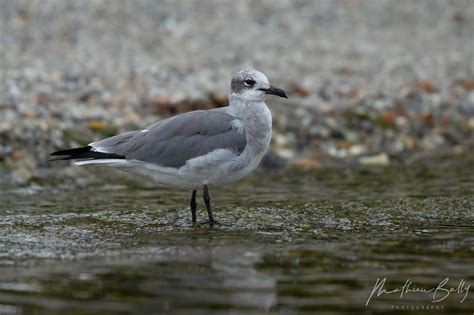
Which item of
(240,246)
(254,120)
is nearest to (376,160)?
(254,120)

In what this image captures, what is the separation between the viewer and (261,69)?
1421 cm

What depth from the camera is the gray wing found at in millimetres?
7785

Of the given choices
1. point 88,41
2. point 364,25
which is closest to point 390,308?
point 88,41

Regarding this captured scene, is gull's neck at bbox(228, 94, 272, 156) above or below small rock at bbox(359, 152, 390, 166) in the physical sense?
above

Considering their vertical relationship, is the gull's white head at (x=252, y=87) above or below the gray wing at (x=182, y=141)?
above

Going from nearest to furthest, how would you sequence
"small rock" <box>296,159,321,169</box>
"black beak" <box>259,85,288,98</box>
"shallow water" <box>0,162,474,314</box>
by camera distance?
1. "shallow water" <box>0,162,474,314</box>
2. "black beak" <box>259,85,288,98</box>
3. "small rock" <box>296,159,321,169</box>

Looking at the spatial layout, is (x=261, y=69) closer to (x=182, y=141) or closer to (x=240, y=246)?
(x=182, y=141)

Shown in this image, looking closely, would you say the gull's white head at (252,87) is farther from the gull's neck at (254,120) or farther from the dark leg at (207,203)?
the dark leg at (207,203)

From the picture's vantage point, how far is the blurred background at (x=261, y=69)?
11.7 m

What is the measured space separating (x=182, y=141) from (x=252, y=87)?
87cm

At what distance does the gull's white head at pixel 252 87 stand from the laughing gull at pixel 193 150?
0.18m

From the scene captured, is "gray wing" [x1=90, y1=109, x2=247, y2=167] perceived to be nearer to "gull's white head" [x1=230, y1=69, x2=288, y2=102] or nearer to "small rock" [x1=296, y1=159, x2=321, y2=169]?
"gull's white head" [x1=230, y1=69, x2=288, y2=102]
